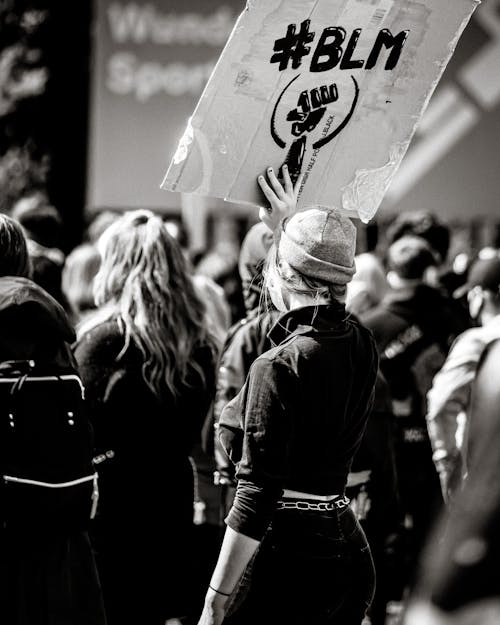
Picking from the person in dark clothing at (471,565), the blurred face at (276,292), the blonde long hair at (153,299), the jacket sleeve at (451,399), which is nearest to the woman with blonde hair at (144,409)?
the blonde long hair at (153,299)

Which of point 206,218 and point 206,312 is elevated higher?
point 206,312

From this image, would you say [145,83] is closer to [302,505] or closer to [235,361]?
[235,361]

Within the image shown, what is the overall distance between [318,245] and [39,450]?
3.28ft

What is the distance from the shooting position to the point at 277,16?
2639 millimetres

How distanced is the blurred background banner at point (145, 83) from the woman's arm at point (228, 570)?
8.52m

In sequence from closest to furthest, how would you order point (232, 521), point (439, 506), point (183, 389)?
point (232, 521) < point (183, 389) < point (439, 506)

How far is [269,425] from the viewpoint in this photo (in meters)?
2.61

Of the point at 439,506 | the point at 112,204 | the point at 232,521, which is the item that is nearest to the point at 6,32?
the point at 112,204

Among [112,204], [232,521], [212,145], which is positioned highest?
[212,145]

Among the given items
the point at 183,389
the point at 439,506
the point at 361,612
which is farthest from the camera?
the point at 439,506

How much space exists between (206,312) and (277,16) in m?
1.61

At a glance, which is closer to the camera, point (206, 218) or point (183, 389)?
point (183, 389)

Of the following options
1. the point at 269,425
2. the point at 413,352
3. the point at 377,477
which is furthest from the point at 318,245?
the point at 413,352

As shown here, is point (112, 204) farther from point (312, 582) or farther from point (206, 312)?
point (312, 582)
